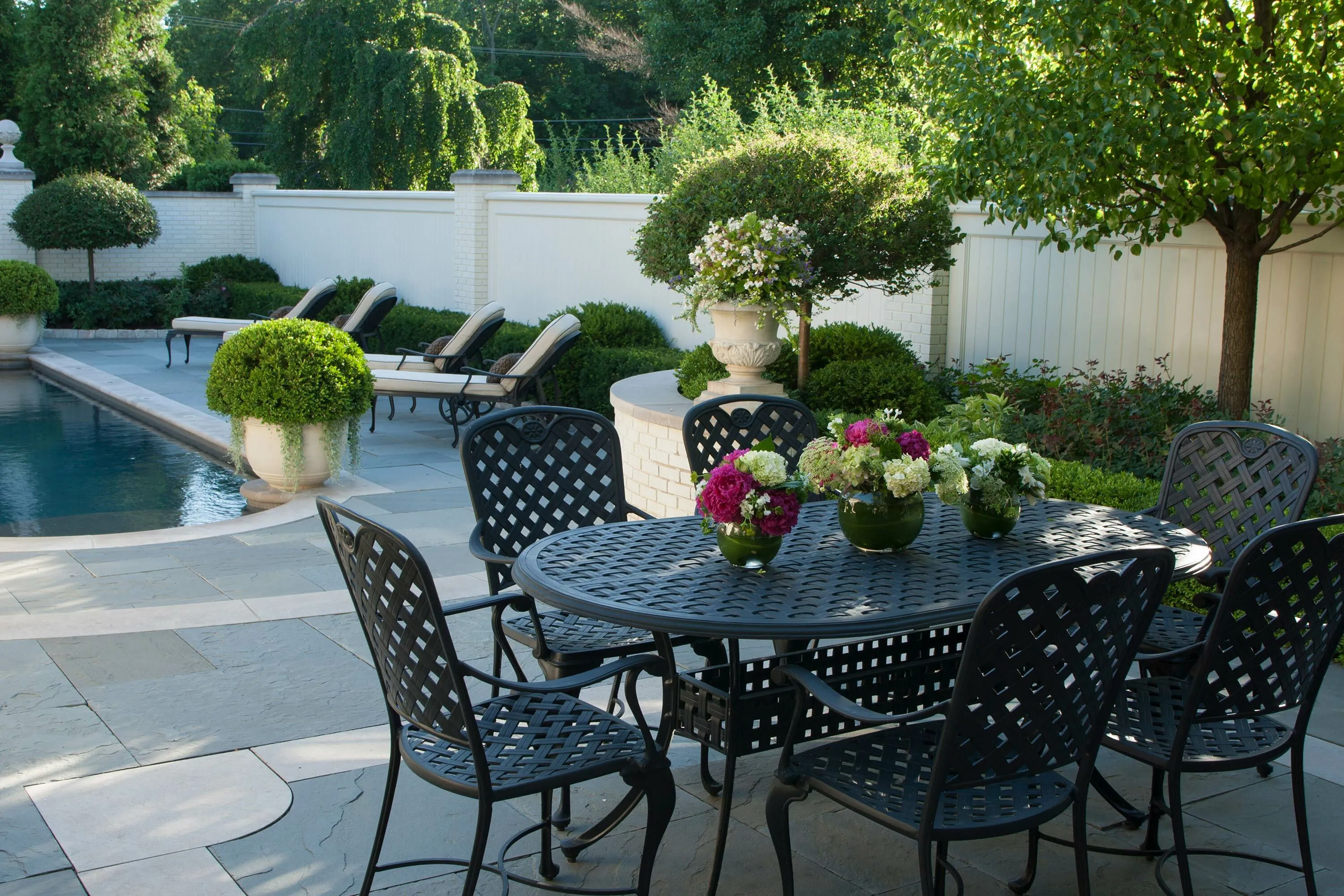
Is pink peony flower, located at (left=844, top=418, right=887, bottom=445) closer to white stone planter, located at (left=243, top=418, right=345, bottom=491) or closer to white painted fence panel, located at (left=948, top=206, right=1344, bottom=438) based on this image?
white painted fence panel, located at (left=948, top=206, right=1344, bottom=438)

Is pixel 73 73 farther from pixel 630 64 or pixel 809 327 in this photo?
pixel 809 327

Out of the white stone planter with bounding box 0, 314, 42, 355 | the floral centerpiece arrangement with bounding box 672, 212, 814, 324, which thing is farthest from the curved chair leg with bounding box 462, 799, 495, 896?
the white stone planter with bounding box 0, 314, 42, 355

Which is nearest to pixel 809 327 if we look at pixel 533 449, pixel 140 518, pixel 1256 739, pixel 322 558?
pixel 322 558

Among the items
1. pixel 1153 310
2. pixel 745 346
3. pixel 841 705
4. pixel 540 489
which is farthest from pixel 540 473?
pixel 1153 310

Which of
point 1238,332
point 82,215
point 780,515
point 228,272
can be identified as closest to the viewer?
point 780,515

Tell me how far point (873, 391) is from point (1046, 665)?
4852 mm

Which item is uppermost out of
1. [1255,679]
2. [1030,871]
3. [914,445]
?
[914,445]

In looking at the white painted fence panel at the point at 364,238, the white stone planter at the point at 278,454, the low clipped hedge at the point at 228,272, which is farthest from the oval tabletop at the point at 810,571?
the low clipped hedge at the point at 228,272

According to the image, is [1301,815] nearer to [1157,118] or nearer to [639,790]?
[639,790]

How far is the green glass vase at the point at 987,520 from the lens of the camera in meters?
3.41

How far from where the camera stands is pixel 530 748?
2779 millimetres

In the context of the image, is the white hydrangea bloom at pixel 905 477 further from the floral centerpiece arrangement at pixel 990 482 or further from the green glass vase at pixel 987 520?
the green glass vase at pixel 987 520

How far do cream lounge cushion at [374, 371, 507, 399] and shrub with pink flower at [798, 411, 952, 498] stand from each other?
21.8 ft

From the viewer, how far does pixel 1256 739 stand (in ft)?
9.64
